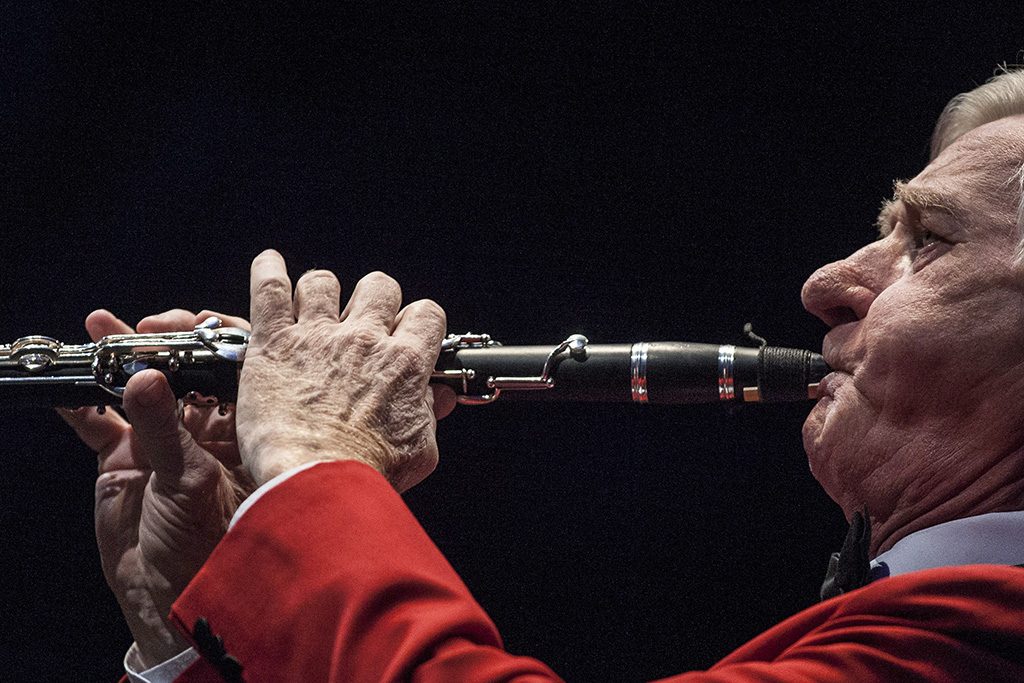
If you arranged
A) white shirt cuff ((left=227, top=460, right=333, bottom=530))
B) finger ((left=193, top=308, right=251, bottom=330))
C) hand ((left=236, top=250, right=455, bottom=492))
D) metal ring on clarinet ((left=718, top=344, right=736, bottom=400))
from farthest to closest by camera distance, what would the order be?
finger ((left=193, top=308, right=251, bottom=330)) → metal ring on clarinet ((left=718, top=344, right=736, bottom=400)) → hand ((left=236, top=250, right=455, bottom=492)) → white shirt cuff ((left=227, top=460, right=333, bottom=530))

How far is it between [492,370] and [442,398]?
0.09m

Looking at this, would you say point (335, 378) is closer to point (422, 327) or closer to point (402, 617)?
point (422, 327)

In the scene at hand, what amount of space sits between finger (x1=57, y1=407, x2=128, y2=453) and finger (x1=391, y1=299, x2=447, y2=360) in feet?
1.97

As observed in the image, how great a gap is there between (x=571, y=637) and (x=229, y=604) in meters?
1.28

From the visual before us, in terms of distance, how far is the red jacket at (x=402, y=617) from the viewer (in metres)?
1.03

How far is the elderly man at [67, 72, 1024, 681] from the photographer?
1046 millimetres

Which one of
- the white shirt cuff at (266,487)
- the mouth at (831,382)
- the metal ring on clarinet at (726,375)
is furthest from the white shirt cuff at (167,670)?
the mouth at (831,382)

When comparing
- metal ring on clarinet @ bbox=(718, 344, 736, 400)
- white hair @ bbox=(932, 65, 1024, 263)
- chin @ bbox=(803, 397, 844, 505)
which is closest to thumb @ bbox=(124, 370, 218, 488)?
metal ring on clarinet @ bbox=(718, 344, 736, 400)

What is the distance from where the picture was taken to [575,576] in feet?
7.55

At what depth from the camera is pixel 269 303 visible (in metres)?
1.45

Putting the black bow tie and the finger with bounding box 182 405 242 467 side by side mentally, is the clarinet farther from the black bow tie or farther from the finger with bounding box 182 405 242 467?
the black bow tie

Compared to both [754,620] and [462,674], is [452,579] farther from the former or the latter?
[754,620]

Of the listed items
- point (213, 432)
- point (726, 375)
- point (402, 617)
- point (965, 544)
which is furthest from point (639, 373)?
point (213, 432)

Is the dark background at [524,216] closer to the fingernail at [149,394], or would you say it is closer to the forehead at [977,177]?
the forehead at [977,177]
